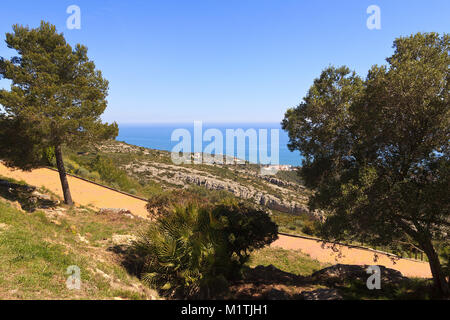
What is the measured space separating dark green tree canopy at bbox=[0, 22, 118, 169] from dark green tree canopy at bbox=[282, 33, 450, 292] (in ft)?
36.0

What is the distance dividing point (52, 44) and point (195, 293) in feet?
45.4

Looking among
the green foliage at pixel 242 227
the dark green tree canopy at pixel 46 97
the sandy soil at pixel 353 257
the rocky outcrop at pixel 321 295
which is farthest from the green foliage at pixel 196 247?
the dark green tree canopy at pixel 46 97

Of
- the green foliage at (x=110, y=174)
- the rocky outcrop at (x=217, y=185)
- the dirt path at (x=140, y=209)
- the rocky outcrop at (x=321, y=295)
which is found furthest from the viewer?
the rocky outcrop at (x=217, y=185)

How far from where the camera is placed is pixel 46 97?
10.9 meters

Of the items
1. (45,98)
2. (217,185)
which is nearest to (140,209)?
(45,98)

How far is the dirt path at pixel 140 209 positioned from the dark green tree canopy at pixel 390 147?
3.36 m

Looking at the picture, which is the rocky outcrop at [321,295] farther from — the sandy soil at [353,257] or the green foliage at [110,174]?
the green foliage at [110,174]

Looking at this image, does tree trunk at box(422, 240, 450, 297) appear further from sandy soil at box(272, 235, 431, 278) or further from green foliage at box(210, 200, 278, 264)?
green foliage at box(210, 200, 278, 264)

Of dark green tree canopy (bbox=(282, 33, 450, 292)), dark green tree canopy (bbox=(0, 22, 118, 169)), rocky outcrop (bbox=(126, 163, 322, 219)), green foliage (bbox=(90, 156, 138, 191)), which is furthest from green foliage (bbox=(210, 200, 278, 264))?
rocky outcrop (bbox=(126, 163, 322, 219))

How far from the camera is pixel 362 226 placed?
19.4ft

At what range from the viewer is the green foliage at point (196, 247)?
6.20 metres

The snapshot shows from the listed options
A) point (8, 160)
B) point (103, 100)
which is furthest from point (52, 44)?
point (8, 160)

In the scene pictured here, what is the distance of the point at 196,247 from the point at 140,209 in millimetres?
12342
